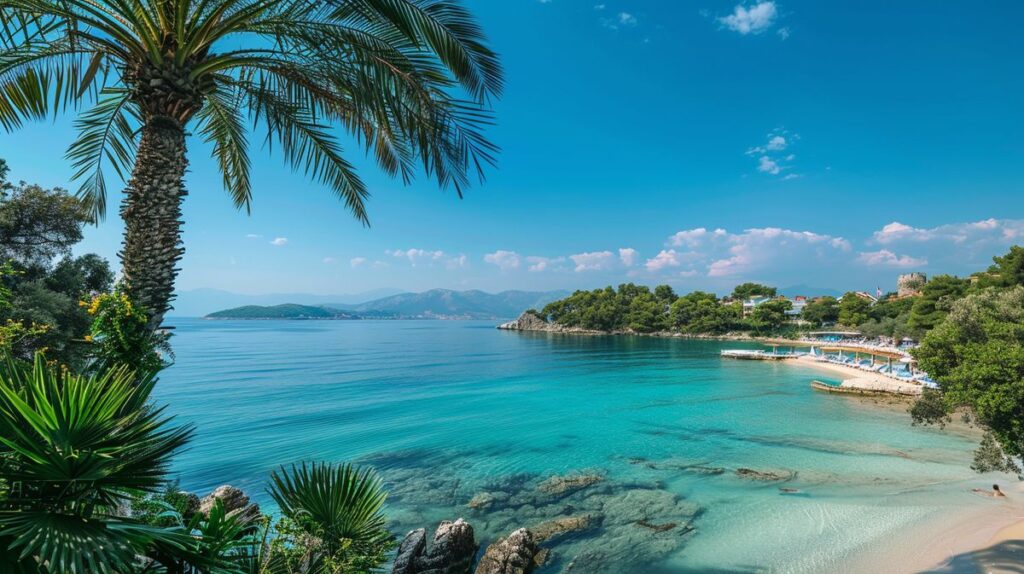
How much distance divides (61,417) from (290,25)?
4.78m

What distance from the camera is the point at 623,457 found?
16.0 metres

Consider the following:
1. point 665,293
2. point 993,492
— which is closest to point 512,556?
point 993,492

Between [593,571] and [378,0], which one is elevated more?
[378,0]

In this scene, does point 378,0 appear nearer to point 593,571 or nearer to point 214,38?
point 214,38

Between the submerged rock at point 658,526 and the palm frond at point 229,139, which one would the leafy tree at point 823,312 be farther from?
the palm frond at point 229,139

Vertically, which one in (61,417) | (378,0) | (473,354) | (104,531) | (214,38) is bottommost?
(473,354)

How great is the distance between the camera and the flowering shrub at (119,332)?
4316 millimetres

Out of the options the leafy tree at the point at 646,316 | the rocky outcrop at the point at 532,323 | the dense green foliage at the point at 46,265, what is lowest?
the rocky outcrop at the point at 532,323

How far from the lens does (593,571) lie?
8.48m

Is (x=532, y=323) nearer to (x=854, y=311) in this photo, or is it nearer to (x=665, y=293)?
(x=665, y=293)

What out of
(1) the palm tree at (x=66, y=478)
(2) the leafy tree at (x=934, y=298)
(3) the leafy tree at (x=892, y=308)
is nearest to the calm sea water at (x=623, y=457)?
(1) the palm tree at (x=66, y=478)

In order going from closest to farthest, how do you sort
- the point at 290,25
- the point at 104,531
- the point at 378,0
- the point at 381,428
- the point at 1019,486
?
the point at 104,531 → the point at 378,0 → the point at 290,25 → the point at 1019,486 → the point at 381,428

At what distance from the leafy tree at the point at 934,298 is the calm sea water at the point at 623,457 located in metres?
25.2

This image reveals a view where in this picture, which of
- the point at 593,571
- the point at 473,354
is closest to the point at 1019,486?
the point at 593,571
